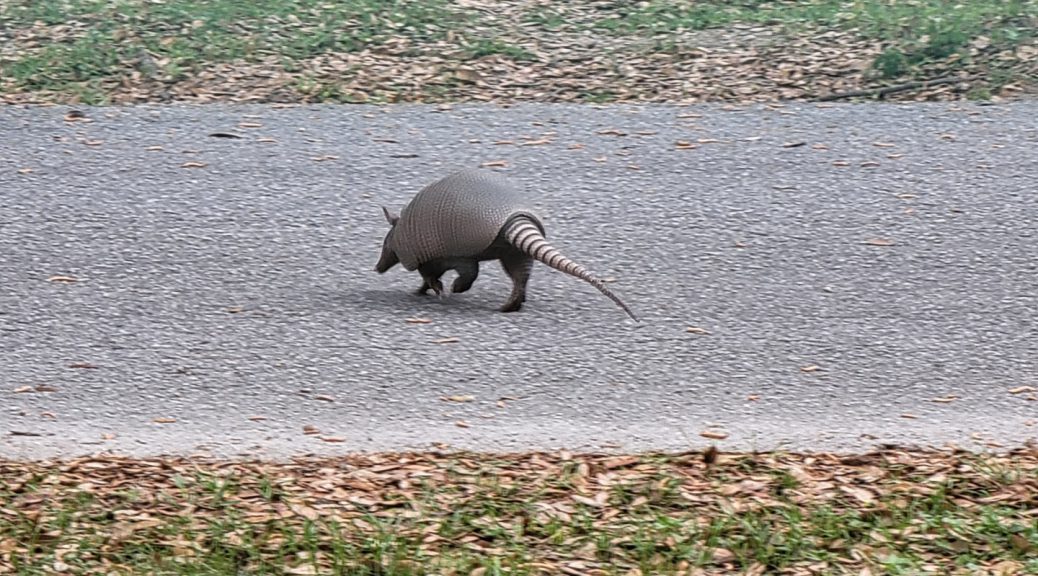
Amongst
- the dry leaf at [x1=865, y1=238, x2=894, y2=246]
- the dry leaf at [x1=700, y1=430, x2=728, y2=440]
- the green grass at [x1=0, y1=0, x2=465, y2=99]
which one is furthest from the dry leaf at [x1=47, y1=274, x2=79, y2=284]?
the dry leaf at [x1=865, y1=238, x2=894, y2=246]

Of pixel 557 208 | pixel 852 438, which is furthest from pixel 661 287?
pixel 852 438

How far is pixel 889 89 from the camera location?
11211 millimetres

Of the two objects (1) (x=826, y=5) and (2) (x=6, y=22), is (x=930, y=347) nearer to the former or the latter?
(1) (x=826, y=5)

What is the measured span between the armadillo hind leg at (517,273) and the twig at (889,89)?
4.51 m

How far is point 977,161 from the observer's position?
9953 millimetres

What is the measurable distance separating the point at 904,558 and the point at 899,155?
5878 millimetres

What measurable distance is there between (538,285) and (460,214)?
104 centimetres

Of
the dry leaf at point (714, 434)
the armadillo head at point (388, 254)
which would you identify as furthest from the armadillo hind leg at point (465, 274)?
the dry leaf at point (714, 434)

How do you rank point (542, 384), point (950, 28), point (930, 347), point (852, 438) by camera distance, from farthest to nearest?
1. point (950, 28)
2. point (930, 347)
3. point (542, 384)
4. point (852, 438)

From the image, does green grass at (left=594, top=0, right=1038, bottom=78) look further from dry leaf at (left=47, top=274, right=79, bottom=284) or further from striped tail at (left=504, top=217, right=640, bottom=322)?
dry leaf at (left=47, top=274, right=79, bottom=284)

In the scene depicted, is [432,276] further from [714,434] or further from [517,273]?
A: [714,434]

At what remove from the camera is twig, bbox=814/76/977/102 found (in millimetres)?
11133

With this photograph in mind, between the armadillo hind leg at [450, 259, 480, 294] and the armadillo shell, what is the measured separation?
0.10m

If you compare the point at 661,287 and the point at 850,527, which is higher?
the point at 850,527
